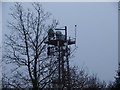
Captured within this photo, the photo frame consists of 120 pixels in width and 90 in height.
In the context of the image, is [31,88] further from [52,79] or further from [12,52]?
[12,52]

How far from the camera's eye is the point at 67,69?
10359 millimetres

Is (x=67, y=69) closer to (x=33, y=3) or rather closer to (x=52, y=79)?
(x=52, y=79)

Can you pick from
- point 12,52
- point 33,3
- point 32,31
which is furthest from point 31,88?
point 33,3

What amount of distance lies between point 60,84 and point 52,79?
0.63 metres

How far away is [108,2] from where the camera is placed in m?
10.8

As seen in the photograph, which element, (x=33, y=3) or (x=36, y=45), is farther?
(x=33, y=3)

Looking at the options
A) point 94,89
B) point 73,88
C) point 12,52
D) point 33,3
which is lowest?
point 94,89

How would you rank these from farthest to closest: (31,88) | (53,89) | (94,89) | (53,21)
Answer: (94,89) → (53,89) → (53,21) → (31,88)

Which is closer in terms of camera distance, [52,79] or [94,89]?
[52,79]

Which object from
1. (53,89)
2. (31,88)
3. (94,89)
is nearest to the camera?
(31,88)

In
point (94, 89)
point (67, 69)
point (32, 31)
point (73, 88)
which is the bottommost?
point (94, 89)

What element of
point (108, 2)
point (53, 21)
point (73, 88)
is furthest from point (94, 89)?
point (53, 21)

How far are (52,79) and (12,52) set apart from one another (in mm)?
1623

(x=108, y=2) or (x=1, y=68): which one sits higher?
(x=108, y=2)
